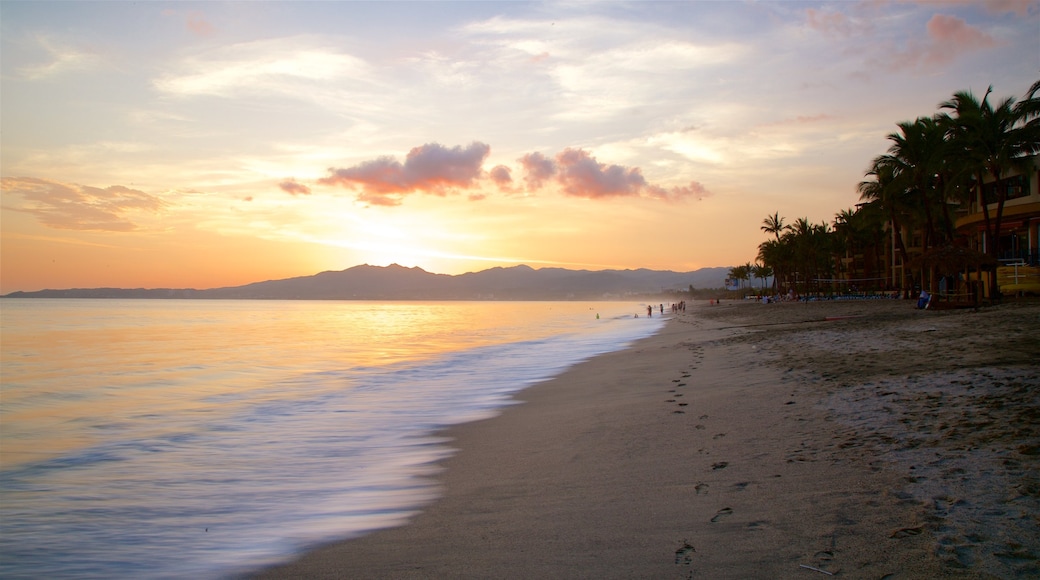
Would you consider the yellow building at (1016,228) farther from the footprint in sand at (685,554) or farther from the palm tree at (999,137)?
the footprint in sand at (685,554)

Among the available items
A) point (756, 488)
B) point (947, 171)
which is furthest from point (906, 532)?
point (947, 171)

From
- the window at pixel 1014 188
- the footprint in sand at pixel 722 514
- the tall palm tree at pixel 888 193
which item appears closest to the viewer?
the footprint in sand at pixel 722 514

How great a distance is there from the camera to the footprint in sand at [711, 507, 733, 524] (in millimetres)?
4527

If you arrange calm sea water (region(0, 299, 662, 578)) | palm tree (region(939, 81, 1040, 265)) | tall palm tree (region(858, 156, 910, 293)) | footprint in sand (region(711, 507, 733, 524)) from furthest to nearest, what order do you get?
tall palm tree (region(858, 156, 910, 293)), palm tree (region(939, 81, 1040, 265)), calm sea water (region(0, 299, 662, 578)), footprint in sand (region(711, 507, 733, 524))

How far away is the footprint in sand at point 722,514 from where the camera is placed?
4527 mm

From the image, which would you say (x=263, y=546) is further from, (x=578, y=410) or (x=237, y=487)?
(x=578, y=410)

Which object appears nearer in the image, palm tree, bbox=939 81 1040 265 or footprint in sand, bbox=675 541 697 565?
footprint in sand, bbox=675 541 697 565

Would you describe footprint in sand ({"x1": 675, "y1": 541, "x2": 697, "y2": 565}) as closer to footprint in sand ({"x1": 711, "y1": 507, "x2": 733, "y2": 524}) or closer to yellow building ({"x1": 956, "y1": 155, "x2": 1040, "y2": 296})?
footprint in sand ({"x1": 711, "y1": 507, "x2": 733, "y2": 524})

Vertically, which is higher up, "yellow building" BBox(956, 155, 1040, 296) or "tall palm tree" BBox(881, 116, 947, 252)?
"tall palm tree" BBox(881, 116, 947, 252)

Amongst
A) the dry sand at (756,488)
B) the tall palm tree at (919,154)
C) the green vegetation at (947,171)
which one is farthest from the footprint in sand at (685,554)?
the tall palm tree at (919,154)

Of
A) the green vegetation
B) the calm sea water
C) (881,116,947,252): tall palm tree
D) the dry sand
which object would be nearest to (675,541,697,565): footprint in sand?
the dry sand

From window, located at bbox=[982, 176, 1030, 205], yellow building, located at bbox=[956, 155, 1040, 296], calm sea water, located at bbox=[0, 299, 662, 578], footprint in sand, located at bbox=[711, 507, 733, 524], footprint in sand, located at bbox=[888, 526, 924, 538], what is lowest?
calm sea water, located at bbox=[0, 299, 662, 578]

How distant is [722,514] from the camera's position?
182 inches

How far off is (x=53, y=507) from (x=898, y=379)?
10786 millimetres
